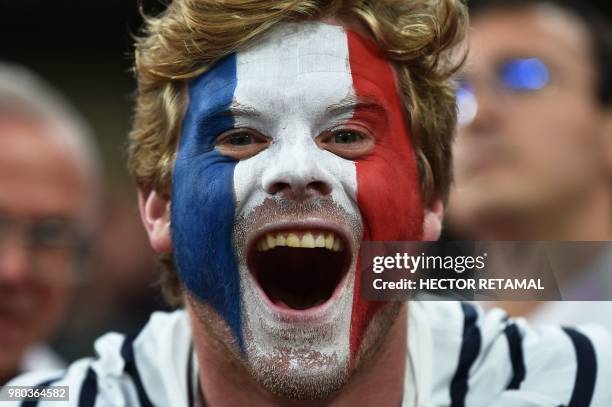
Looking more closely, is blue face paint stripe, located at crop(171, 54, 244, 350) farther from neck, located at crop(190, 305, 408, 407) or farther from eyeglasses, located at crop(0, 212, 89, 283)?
eyeglasses, located at crop(0, 212, 89, 283)

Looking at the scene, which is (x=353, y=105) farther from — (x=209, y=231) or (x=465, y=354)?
(x=465, y=354)

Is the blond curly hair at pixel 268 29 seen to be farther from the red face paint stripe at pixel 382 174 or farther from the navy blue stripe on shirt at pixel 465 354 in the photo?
the navy blue stripe on shirt at pixel 465 354

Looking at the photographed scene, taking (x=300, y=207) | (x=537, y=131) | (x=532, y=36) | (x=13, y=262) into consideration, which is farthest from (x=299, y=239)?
(x=532, y=36)

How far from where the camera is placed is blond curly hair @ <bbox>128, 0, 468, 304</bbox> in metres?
1.78

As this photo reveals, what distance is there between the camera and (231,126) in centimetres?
178

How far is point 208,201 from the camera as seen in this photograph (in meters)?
1.75

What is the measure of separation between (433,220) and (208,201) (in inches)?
17.1

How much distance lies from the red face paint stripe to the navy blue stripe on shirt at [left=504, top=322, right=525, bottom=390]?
1.10ft

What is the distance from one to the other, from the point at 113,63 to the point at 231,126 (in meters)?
4.25

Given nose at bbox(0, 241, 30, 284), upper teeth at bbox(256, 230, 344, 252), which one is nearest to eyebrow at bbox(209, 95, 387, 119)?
upper teeth at bbox(256, 230, 344, 252)

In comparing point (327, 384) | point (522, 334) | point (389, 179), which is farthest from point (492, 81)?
point (327, 384)

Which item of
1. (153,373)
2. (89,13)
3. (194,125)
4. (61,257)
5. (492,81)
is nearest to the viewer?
(194,125)

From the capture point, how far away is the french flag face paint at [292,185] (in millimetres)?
1695

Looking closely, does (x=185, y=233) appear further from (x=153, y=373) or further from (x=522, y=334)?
(x=522, y=334)
